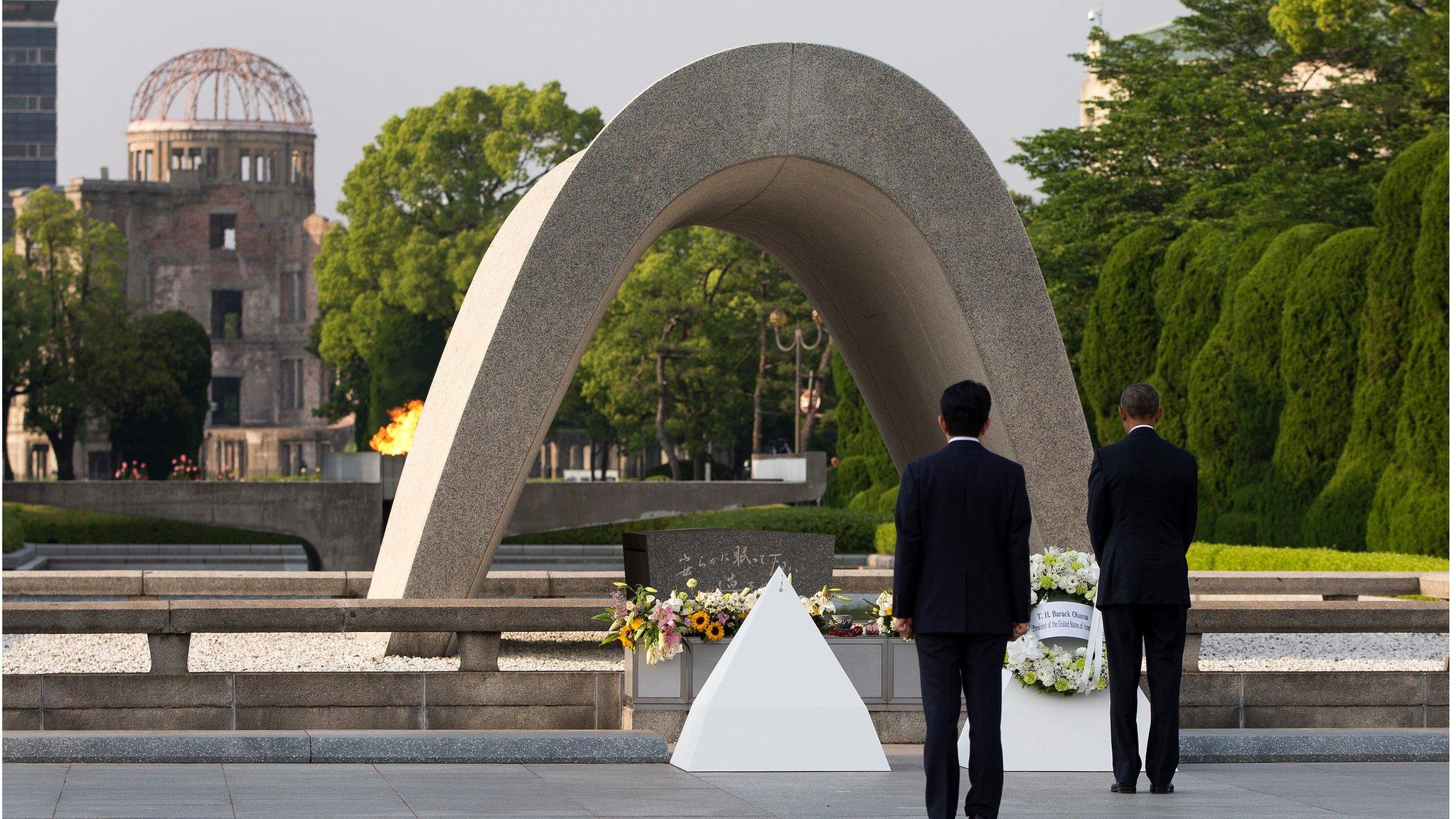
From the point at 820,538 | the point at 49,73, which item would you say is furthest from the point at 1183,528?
the point at 49,73

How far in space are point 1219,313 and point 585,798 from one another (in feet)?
75.1

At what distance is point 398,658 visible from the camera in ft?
37.3

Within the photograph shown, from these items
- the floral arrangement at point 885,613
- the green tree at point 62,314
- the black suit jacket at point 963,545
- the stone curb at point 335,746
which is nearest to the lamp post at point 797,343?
the green tree at point 62,314

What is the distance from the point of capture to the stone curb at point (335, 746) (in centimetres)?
791

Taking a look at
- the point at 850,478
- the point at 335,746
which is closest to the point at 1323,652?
the point at 335,746

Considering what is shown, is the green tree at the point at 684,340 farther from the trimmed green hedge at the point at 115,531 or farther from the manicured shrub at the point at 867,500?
the trimmed green hedge at the point at 115,531

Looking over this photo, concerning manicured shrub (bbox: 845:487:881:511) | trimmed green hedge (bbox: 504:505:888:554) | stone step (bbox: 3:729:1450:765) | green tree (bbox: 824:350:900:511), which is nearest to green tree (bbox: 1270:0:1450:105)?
green tree (bbox: 824:350:900:511)

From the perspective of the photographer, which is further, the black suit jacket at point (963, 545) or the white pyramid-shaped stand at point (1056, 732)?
the white pyramid-shaped stand at point (1056, 732)

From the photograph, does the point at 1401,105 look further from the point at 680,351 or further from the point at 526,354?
the point at 526,354

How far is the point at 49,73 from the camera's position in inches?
6161

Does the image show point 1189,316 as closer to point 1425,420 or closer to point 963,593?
point 1425,420

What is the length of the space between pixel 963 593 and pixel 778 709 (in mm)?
1810

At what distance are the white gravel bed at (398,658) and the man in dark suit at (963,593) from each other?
16.7 ft

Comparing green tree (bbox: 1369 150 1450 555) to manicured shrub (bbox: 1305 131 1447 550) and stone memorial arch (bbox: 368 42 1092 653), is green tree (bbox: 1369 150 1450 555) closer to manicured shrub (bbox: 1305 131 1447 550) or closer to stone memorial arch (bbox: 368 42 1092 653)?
manicured shrub (bbox: 1305 131 1447 550)
